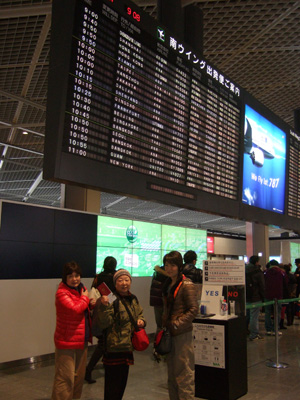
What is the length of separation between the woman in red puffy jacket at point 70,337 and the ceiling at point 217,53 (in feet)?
10.6

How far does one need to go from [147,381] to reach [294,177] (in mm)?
4455

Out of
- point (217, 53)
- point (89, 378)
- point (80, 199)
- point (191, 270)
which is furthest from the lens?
point (80, 199)

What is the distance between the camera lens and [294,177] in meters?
7.47

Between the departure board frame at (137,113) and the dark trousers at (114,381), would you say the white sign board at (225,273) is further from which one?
the dark trousers at (114,381)

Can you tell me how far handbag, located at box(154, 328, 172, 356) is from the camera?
355cm

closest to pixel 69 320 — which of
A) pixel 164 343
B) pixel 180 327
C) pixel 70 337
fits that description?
pixel 70 337

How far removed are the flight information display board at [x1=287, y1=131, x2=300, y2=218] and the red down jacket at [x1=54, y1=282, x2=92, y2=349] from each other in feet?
15.0

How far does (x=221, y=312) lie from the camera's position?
4785mm

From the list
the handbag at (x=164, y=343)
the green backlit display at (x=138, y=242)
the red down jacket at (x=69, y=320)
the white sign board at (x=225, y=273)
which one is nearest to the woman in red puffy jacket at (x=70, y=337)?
the red down jacket at (x=69, y=320)

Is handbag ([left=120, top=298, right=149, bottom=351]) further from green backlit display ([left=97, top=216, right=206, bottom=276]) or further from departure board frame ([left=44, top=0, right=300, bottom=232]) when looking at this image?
green backlit display ([left=97, top=216, right=206, bottom=276])

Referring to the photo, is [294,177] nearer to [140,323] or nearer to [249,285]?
[249,285]

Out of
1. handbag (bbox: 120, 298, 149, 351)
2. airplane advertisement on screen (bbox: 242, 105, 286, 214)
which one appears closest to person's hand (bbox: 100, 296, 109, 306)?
handbag (bbox: 120, 298, 149, 351)

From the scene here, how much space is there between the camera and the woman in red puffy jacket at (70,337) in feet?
12.5

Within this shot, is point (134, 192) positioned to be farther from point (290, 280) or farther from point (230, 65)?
point (290, 280)
